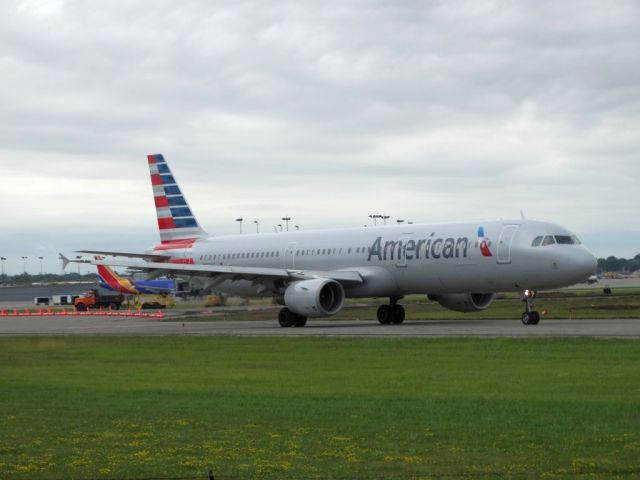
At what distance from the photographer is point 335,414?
15227mm

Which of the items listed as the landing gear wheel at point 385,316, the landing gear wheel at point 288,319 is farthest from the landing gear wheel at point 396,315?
the landing gear wheel at point 288,319

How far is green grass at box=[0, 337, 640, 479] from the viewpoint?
11.3m

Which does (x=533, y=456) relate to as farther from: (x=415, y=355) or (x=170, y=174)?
(x=170, y=174)

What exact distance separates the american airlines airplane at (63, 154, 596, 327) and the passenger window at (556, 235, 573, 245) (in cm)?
4

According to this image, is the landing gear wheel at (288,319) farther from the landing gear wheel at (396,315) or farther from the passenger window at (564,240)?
the passenger window at (564,240)

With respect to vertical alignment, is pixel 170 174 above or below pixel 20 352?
above

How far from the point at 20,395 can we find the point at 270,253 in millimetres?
32081

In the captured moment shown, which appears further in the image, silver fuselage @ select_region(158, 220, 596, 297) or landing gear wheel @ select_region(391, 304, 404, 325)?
landing gear wheel @ select_region(391, 304, 404, 325)

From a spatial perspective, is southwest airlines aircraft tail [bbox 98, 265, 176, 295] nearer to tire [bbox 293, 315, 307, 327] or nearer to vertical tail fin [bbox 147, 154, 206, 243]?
vertical tail fin [bbox 147, 154, 206, 243]

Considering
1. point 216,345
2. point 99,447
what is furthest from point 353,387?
point 216,345

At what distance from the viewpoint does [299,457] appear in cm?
1177

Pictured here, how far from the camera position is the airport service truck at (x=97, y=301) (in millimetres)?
90188

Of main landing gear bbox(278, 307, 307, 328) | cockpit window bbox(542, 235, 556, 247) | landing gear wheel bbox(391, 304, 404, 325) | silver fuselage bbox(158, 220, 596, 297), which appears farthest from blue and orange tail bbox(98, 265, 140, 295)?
cockpit window bbox(542, 235, 556, 247)

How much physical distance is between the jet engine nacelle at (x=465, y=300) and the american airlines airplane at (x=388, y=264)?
42 mm
